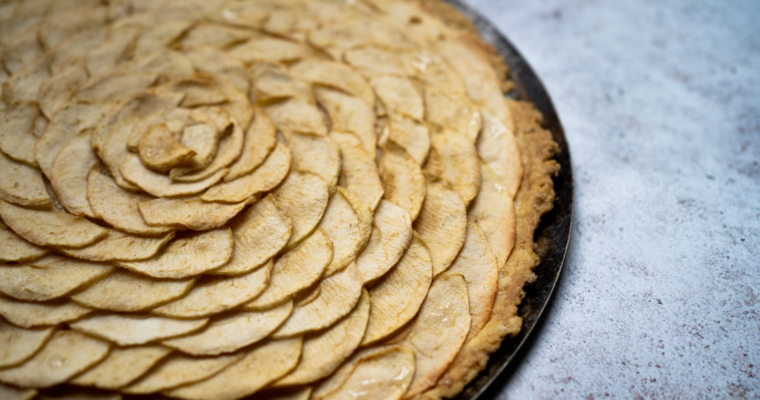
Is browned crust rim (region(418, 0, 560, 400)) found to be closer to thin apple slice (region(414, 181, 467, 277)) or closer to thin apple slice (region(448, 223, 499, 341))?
thin apple slice (region(448, 223, 499, 341))

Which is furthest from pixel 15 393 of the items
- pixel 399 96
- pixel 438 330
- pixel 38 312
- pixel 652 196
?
pixel 652 196

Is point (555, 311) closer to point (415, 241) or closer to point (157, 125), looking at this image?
point (415, 241)

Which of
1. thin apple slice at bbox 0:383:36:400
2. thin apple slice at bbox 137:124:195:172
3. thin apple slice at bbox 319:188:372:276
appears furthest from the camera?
thin apple slice at bbox 137:124:195:172

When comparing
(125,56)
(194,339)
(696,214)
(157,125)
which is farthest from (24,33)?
(696,214)

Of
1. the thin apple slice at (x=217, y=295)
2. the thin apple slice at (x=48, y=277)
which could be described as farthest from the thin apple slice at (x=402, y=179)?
the thin apple slice at (x=48, y=277)

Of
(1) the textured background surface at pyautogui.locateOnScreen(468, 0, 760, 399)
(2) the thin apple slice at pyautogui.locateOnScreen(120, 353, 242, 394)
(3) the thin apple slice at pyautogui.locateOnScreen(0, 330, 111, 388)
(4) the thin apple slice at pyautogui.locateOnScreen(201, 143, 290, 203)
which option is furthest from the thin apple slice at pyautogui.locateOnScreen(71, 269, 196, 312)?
(1) the textured background surface at pyautogui.locateOnScreen(468, 0, 760, 399)

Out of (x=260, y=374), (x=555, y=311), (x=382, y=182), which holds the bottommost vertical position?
(x=555, y=311)
